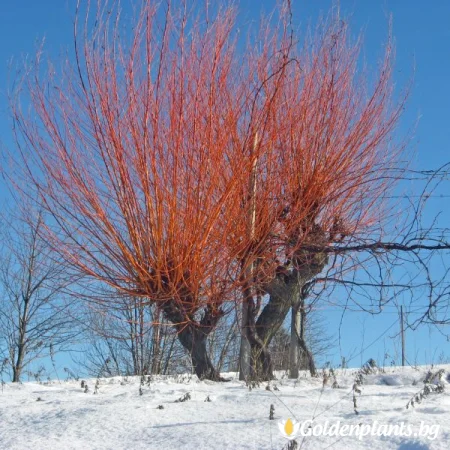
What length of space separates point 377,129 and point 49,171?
12.3ft

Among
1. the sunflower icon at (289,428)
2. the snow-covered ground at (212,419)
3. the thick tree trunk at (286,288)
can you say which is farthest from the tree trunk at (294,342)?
the sunflower icon at (289,428)

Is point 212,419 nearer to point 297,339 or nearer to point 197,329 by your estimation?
point 197,329

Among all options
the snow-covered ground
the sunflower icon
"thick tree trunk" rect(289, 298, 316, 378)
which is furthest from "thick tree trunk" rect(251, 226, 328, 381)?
the sunflower icon

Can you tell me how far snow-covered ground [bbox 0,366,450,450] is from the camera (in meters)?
2.99

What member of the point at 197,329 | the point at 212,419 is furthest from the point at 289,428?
the point at 197,329

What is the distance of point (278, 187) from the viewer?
7.10 metres

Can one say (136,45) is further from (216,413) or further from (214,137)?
(216,413)

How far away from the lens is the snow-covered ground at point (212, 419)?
2.99 meters

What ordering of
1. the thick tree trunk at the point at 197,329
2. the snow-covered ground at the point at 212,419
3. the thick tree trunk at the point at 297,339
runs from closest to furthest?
the snow-covered ground at the point at 212,419, the thick tree trunk at the point at 197,329, the thick tree trunk at the point at 297,339

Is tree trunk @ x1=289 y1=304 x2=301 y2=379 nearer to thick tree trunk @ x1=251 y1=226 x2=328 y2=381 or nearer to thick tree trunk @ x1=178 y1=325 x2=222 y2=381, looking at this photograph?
thick tree trunk @ x1=251 y1=226 x2=328 y2=381

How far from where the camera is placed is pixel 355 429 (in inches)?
122

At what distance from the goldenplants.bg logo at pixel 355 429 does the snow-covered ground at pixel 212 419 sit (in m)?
0.01

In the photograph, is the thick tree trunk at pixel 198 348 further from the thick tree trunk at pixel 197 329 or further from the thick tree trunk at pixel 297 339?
the thick tree trunk at pixel 297 339

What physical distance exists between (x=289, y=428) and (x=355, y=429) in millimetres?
318
